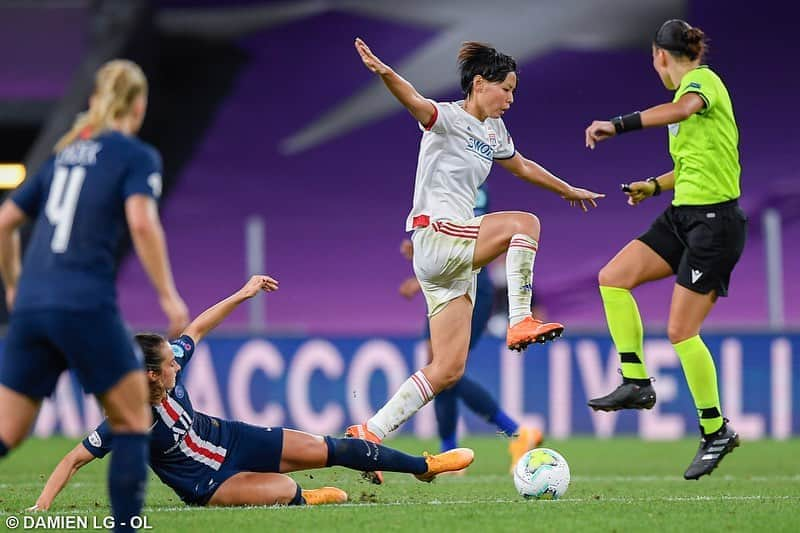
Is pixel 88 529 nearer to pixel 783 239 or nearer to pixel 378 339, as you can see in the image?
pixel 378 339

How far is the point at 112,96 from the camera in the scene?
508 centimetres

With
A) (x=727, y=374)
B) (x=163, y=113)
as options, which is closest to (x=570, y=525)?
(x=727, y=374)

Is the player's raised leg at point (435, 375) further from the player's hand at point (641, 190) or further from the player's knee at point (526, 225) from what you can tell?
the player's hand at point (641, 190)

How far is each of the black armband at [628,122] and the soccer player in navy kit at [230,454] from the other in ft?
5.71

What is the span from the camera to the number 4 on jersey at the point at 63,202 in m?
4.97

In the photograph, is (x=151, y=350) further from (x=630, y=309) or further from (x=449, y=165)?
(x=630, y=309)

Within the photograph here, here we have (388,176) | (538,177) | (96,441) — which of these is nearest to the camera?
(96,441)

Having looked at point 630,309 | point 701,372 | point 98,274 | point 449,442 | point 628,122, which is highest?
point 628,122

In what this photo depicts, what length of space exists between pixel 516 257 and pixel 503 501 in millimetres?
1210

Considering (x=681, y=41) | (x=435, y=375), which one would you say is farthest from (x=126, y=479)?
(x=681, y=41)

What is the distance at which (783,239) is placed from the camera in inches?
602

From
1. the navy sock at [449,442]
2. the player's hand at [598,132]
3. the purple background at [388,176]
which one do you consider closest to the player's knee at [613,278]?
the player's hand at [598,132]

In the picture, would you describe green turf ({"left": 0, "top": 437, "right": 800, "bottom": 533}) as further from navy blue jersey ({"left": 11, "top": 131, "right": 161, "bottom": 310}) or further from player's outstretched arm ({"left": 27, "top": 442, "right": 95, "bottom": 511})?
navy blue jersey ({"left": 11, "top": 131, "right": 161, "bottom": 310})

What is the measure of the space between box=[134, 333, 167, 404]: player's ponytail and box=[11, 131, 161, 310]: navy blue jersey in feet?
4.09
